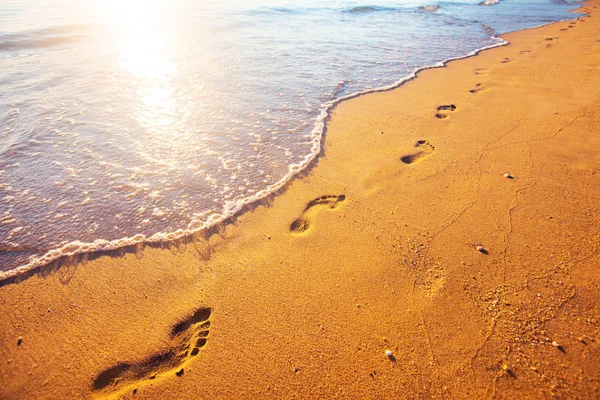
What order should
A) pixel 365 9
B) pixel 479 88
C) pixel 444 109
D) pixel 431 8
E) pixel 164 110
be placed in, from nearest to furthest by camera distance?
1. pixel 444 109
2. pixel 164 110
3. pixel 479 88
4. pixel 365 9
5. pixel 431 8

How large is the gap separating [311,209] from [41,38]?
490 inches

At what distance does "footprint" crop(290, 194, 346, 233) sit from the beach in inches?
0.8

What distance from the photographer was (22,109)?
534cm

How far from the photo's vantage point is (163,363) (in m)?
2.14

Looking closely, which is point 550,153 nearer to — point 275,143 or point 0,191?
point 275,143

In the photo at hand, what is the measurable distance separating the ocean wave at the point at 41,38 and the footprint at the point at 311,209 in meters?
11.1

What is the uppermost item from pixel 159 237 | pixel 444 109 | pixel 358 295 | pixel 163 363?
pixel 444 109

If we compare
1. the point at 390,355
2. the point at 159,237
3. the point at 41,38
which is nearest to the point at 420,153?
the point at 390,355

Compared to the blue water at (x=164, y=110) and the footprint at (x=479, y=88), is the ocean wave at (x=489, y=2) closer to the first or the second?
the blue water at (x=164, y=110)

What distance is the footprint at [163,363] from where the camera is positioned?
205 centimetres

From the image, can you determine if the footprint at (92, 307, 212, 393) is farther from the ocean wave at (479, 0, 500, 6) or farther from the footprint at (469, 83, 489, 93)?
the ocean wave at (479, 0, 500, 6)

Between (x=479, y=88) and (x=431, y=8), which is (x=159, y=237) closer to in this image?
(x=479, y=88)

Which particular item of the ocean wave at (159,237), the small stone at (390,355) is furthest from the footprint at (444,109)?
the small stone at (390,355)

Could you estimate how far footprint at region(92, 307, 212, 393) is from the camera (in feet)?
6.74
